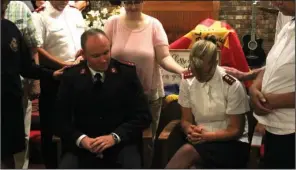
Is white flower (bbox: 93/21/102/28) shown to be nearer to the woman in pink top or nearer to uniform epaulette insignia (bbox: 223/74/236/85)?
the woman in pink top

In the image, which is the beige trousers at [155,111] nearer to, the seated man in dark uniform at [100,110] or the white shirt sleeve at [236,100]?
the seated man in dark uniform at [100,110]

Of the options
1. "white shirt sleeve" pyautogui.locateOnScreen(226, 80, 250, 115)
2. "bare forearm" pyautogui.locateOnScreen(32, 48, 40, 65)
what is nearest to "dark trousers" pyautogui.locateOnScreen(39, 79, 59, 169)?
"bare forearm" pyautogui.locateOnScreen(32, 48, 40, 65)

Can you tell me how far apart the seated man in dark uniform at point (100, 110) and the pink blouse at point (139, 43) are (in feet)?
0.40

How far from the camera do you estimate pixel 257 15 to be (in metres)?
3.58

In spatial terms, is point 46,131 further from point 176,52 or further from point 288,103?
point 288,103

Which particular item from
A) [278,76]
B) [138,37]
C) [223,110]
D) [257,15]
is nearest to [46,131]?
[138,37]

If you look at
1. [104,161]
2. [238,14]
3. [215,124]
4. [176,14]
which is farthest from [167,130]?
[238,14]

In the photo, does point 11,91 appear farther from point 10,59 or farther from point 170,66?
point 170,66

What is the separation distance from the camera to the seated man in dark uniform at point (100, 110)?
227 centimetres

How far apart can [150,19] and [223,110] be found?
0.64m

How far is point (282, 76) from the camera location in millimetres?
1838

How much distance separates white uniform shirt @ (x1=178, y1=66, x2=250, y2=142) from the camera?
234cm

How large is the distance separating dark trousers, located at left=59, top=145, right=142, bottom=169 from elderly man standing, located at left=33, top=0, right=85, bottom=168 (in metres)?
0.53

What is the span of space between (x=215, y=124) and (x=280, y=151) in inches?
20.3
